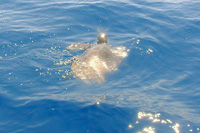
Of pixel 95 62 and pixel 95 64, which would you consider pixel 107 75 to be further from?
pixel 95 62

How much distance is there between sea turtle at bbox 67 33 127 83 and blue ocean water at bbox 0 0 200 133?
0.38m

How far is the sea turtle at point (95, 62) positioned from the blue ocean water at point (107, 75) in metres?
0.38

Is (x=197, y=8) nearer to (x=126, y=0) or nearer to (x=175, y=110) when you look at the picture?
(x=126, y=0)

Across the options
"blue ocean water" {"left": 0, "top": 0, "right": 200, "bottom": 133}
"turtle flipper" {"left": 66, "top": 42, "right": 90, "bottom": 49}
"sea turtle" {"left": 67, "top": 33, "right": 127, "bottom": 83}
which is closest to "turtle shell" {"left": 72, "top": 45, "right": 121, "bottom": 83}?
"sea turtle" {"left": 67, "top": 33, "right": 127, "bottom": 83}

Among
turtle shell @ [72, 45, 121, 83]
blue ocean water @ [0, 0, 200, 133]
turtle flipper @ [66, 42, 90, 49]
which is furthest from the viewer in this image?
turtle flipper @ [66, 42, 90, 49]

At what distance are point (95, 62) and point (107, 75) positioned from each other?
1.14m

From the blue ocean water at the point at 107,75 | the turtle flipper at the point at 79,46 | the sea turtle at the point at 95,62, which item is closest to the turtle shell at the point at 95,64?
the sea turtle at the point at 95,62

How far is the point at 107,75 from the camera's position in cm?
1158

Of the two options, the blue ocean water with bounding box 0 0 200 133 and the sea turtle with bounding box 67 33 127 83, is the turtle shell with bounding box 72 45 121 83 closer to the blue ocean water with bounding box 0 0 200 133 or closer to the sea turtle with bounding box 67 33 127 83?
the sea turtle with bounding box 67 33 127 83

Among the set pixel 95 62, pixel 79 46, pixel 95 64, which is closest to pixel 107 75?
pixel 95 64

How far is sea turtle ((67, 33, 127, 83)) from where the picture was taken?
11.4 metres

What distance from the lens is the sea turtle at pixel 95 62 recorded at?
11.4 m

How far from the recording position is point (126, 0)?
2220 centimetres

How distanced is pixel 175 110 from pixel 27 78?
21.6 ft
